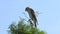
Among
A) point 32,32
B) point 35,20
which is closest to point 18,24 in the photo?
point 32,32

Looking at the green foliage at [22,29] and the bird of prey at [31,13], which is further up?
the bird of prey at [31,13]

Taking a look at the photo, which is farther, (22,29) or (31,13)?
(31,13)

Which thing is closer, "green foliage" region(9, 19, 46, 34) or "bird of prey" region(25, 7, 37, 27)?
"green foliage" region(9, 19, 46, 34)

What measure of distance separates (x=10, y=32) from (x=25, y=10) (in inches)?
39.1

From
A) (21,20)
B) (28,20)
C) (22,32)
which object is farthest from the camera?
(28,20)

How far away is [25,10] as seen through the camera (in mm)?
4930

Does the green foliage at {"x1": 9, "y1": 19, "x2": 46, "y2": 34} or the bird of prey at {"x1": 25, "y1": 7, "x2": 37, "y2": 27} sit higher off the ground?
the bird of prey at {"x1": 25, "y1": 7, "x2": 37, "y2": 27}

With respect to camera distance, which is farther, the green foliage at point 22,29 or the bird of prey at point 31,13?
the bird of prey at point 31,13

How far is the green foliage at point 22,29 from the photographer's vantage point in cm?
401

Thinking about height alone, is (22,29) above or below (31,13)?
below

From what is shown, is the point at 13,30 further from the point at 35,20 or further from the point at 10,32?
the point at 35,20

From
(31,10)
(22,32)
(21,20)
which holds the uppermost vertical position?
(31,10)

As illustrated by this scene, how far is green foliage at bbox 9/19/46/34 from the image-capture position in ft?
13.2

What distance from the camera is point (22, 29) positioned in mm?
4074
